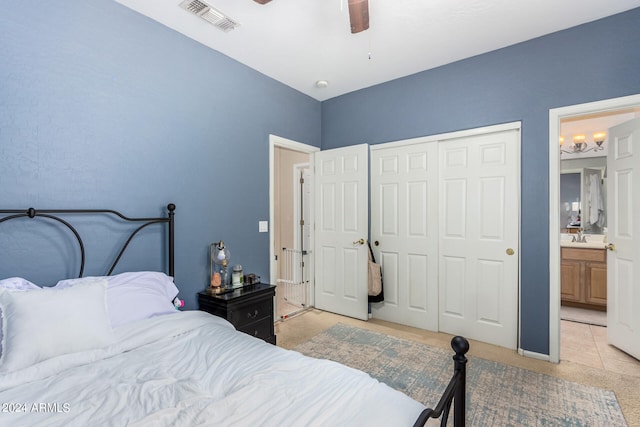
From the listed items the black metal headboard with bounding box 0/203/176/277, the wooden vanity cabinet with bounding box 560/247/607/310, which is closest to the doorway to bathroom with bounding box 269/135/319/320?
the black metal headboard with bounding box 0/203/176/277

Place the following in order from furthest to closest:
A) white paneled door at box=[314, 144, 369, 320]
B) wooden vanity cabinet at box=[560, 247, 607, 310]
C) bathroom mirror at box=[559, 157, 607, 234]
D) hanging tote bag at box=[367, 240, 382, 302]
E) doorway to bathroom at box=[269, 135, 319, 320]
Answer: doorway to bathroom at box=[269, 135, 319, 320] → bathroom mirror at box=[559, 157, 607, 234] → wooden vanity cabinet at box=[560, 247, 607, 310] → white paneled door at box=[314, 144, 369, 320] → hanging tote bag at box=[367, 240, 382, 302]

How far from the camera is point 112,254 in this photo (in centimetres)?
206

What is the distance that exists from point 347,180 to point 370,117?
2.70ft

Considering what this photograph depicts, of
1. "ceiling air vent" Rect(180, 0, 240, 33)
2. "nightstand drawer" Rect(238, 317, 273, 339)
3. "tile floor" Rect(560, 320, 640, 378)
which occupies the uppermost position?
→ "ceiling air vent" Rect(180, 0, 240, 33)

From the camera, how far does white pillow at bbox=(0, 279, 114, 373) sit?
48.7 inches

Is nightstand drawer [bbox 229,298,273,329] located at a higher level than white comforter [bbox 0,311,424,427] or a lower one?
lower

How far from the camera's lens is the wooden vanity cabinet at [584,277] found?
3777 mm

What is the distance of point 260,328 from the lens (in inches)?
104

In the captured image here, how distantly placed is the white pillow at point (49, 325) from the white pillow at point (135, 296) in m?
0.21

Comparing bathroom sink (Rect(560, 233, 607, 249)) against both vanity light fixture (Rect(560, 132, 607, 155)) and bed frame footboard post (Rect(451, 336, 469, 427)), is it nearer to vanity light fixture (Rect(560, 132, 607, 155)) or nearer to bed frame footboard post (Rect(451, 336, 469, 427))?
vanity light fixture (Rect(560, 132, 607, 155))

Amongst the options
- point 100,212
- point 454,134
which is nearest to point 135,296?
point 100,212

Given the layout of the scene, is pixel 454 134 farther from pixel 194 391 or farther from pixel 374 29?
pixel 194 391

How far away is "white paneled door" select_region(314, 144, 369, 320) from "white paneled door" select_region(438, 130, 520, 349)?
878 mm

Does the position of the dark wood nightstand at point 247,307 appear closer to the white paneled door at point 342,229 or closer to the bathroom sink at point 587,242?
the white paneled door at point 342,229
